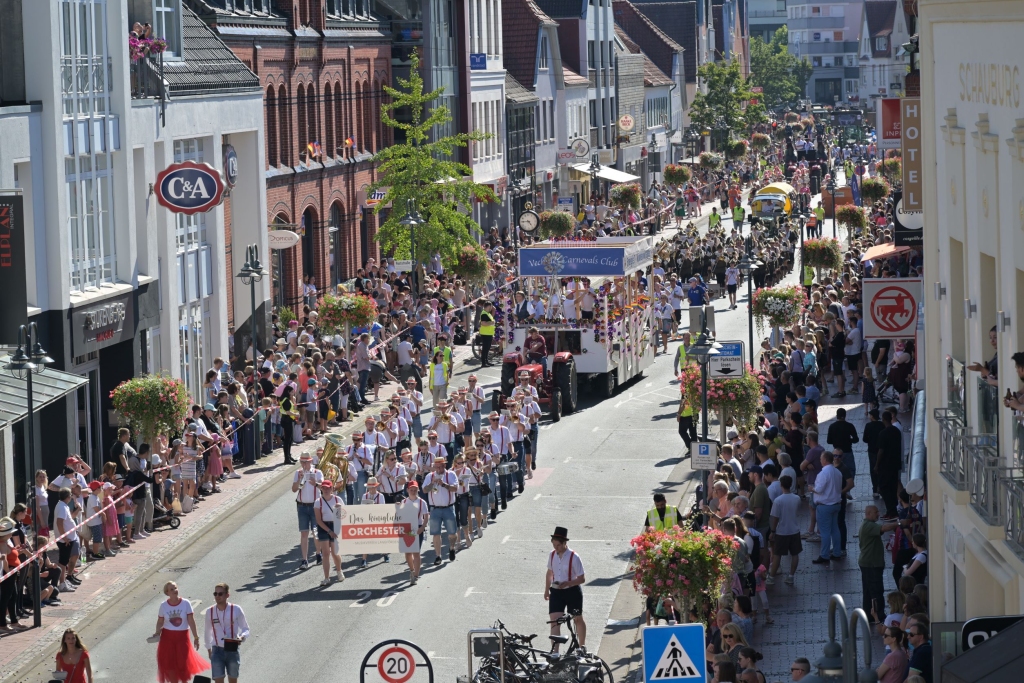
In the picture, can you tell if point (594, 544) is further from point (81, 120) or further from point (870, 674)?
point (870, 674)

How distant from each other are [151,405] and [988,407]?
14534 mm

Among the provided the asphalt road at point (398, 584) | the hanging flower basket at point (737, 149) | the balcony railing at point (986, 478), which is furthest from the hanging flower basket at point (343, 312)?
the hanging flower basket at point (737, 149)

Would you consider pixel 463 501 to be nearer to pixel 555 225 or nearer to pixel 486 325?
pixel 486 325

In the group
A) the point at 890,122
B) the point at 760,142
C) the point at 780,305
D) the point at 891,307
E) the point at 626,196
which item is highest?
the point at 760,142

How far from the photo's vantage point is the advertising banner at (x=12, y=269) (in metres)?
25.1

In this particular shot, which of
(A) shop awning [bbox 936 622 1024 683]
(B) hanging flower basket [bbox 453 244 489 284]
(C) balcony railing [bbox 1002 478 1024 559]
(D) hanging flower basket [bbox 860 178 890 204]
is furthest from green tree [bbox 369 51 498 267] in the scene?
(A) shop awning [bbox 936 622 1024 683]

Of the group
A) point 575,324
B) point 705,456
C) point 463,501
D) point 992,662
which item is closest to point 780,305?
point 575,324

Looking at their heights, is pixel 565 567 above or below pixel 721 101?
below

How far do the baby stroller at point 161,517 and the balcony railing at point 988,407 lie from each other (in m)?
13.6

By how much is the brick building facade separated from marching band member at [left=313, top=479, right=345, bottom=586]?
18174mm

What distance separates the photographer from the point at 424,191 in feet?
161

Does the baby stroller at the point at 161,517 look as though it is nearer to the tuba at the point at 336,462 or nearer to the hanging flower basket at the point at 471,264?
the tuba at the point at 336,462

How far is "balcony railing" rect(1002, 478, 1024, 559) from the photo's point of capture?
14.0 metres

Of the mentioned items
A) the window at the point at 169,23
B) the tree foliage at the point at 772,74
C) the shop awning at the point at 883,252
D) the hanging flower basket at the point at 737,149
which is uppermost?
the tree foliage at the point at 772,74
